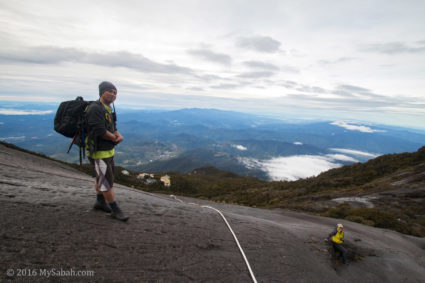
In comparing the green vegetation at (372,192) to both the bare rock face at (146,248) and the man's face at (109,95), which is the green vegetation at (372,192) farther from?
the man's face at (109,95)

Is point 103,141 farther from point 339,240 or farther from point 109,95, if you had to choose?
point 339,240

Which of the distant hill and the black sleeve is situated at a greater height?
the black sleeve

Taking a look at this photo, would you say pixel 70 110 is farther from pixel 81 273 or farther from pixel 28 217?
pixel 81 273

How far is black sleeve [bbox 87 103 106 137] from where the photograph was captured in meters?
4.87

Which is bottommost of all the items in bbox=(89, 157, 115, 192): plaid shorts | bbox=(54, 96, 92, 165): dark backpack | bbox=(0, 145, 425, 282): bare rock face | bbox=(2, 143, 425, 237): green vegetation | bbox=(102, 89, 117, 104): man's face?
bbox=(2, 143, 425, 237): green vegetation

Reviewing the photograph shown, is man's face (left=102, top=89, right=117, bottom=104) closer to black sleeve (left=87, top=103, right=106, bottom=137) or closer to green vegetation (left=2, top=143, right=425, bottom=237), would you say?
black sleeve (left=87, top=103, right=106, bottom=137)

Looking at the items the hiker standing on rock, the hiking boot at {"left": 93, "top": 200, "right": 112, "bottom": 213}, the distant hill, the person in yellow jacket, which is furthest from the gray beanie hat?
the distant hill

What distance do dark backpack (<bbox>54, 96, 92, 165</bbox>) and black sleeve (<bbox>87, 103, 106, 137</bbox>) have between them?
336 mm

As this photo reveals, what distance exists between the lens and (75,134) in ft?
17.1

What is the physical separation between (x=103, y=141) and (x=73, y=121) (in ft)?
2.95

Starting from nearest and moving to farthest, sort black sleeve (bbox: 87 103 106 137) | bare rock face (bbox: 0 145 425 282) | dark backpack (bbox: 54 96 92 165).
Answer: bare rock face (bbox: 0 145 425 282), black sleeve (bbox: 87 103 106 137), dark backpack (bbox: 54 96 92 165)

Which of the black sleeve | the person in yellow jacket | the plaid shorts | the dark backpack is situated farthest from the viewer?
the person in yellow jacket

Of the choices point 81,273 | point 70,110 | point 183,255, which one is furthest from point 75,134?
point 183,255

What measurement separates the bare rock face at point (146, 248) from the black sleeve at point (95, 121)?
2403 millimetres
